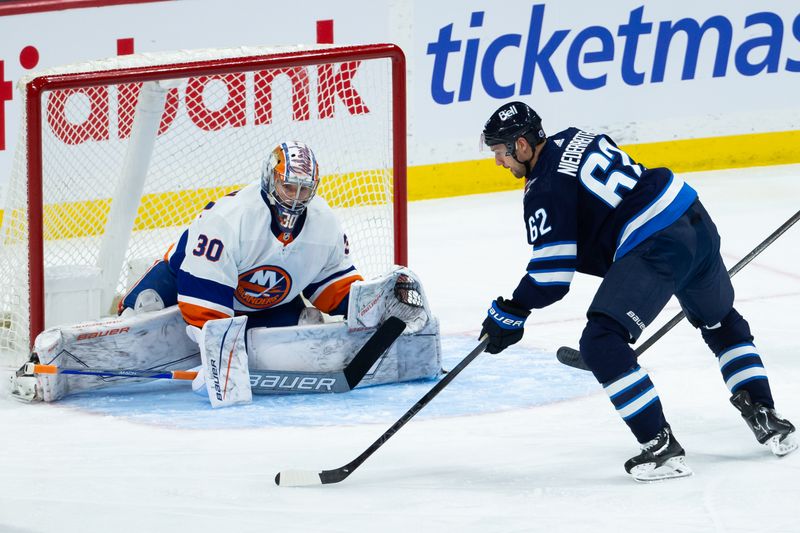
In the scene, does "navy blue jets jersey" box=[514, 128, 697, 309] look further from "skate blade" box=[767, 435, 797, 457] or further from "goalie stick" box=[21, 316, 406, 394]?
"goalie stick" box=[21, 316, 406, 394]

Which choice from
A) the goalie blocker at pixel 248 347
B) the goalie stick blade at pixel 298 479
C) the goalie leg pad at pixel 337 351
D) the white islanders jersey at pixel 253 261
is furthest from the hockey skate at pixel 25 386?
the goalie stick blade at pixel 298 479

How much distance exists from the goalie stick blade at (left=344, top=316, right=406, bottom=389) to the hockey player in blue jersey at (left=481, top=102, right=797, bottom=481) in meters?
0.75

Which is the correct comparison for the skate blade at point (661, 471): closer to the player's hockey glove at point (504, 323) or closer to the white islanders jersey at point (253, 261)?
the player's hockey glove at point (504, 323)

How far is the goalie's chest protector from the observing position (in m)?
3.91

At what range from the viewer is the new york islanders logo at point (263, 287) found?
159 inches

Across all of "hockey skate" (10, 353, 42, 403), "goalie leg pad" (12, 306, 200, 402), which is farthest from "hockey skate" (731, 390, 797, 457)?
"hockey skate" (10, 353, 42, 403)

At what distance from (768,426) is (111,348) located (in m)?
1.83

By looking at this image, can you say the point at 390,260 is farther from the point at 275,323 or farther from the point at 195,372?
the point at 195,372

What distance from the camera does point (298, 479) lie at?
126 inches

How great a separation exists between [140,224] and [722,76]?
3.26 metres

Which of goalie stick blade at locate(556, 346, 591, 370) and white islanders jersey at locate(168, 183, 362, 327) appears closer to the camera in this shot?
white islanders jersey at locate(168, 183, 362, 327)

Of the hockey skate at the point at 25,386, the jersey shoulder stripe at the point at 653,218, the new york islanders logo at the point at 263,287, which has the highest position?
the jersey shoulder stripe at the point at 653,218

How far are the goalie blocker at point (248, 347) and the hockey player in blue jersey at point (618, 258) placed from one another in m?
0.81

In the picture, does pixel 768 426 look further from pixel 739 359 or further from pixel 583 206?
pixel 583 206
